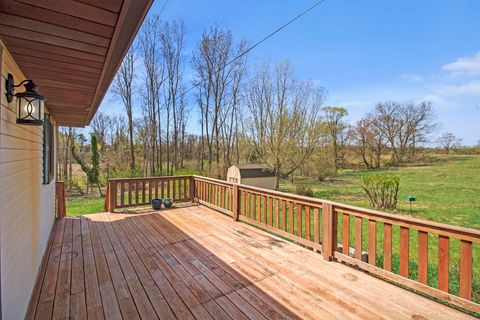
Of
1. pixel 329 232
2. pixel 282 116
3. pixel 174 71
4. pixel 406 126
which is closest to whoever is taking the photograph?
pixel 329 232

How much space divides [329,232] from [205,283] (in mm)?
1643

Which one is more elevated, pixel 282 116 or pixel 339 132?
pixel 339 132

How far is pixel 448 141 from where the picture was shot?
2206cm

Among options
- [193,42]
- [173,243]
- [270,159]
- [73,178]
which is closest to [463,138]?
[270,159]

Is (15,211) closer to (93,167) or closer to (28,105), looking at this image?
(28,105)

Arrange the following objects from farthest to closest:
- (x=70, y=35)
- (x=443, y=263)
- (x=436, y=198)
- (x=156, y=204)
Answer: (x=436, y=198) < (x=156, y=204) < (x=443, y=263) < (x=70, y=35)

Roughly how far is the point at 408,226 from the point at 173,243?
119 inches

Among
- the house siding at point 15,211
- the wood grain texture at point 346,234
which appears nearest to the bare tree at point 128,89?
the house siding at point 15,211

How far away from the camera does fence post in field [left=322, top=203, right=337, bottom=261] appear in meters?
3.07

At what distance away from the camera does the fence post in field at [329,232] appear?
307cm

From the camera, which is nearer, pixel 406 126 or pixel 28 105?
pixel 28 105

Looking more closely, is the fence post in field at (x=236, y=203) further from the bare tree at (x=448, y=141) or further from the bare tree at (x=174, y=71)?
the bare tree at (x=448, y=141)

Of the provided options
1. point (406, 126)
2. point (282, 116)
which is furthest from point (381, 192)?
point (406, 126)

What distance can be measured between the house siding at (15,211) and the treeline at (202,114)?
960 cm
